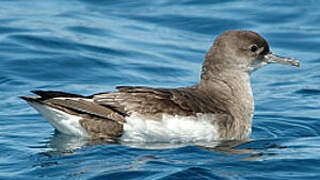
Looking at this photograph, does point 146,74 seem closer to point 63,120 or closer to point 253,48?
point 253,48

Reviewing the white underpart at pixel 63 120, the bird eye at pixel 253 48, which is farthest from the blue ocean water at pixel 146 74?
the bird eye at pixel 253 48

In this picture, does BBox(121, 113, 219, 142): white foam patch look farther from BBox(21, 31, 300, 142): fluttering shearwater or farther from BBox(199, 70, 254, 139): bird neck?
BBox(199, 70, 254, 139): bird neck

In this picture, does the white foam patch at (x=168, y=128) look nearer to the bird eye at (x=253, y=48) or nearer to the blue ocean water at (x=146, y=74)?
the blue ocean water at (x=146, y=74)

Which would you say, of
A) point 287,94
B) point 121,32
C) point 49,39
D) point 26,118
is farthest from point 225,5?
point 26,118

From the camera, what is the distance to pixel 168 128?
33.0ft

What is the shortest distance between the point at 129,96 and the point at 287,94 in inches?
158

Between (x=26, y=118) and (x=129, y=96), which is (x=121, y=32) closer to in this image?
(x=26, y=118)

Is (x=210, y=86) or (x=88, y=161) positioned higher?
(x=210, y=86)

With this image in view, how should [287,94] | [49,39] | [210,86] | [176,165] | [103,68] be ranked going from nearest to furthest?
[176,165]
[210,86]
[287,94]
[103,68]
[49,39]

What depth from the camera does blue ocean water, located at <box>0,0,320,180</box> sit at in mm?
9320

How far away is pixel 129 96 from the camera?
10141 millimetres

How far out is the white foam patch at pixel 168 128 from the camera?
396 inches

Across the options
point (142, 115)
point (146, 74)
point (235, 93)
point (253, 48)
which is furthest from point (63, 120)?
point (146, 74)

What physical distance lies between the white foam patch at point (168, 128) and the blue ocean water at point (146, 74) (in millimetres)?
158
